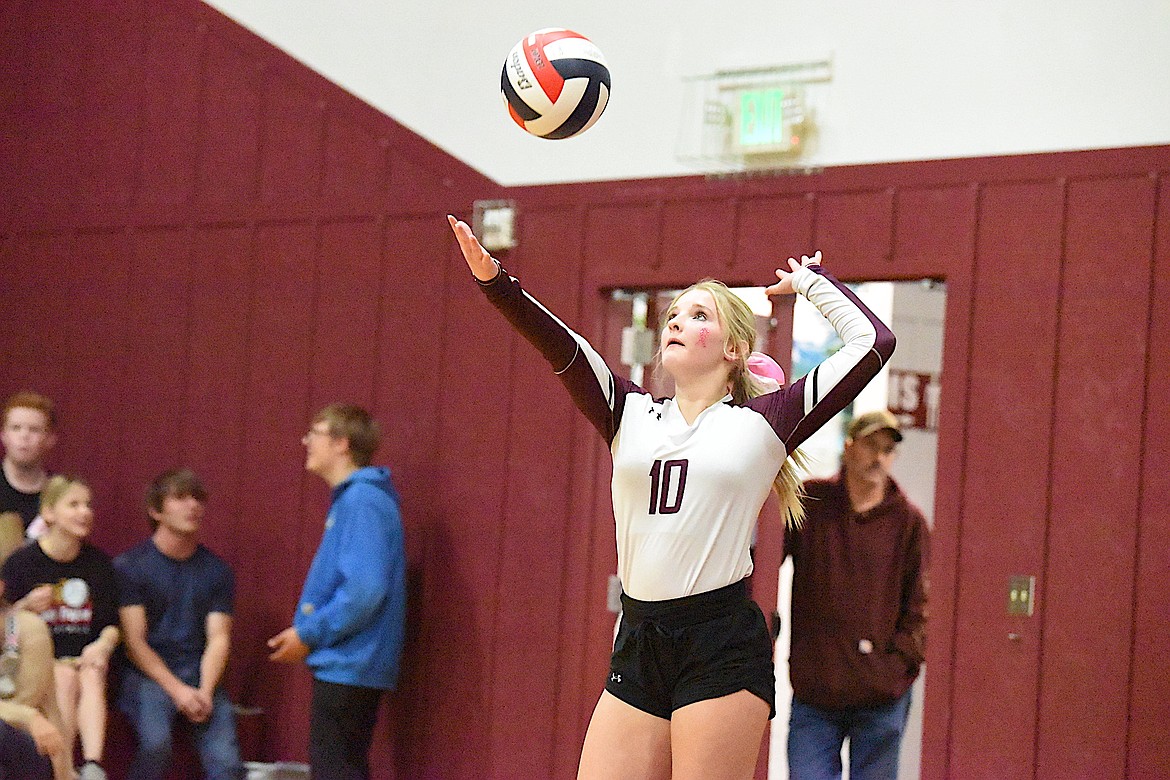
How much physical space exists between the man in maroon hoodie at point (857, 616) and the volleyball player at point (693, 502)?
1.62 meters

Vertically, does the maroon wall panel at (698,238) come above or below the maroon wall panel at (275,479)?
above

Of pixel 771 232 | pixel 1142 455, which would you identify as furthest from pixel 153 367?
pixel 1142 455

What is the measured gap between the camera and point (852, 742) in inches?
196

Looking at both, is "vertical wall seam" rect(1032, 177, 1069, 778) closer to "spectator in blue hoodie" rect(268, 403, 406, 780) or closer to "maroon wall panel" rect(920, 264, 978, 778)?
"maroon wall panel" rect(920, 264, 978, 778)

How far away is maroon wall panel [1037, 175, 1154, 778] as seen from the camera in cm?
479

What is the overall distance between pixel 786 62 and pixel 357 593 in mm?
2673

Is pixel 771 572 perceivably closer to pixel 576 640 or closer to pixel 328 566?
pixel 576 640

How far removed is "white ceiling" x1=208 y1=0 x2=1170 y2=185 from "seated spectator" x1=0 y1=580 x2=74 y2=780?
2681 mm

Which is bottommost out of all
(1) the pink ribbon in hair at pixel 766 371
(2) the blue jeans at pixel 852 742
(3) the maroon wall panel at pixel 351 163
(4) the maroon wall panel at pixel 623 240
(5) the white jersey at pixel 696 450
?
(2) the blue jeans at pixel 852 742

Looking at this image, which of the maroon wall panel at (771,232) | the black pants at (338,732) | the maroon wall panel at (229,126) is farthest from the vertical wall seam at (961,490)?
the maroon wall panel at (229,126)

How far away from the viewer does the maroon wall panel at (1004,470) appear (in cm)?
496

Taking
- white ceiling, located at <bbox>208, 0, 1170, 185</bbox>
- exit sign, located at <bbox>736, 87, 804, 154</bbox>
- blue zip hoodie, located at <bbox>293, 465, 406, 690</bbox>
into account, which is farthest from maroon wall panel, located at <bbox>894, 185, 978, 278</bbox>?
blue zip hoodie, located at <bbox>293, 465, 406, 690</bbox>

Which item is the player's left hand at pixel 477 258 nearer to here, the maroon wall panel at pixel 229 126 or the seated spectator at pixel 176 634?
the seated spectator at pixel 176 634

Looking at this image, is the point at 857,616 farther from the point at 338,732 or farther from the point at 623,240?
the point at 338,732
